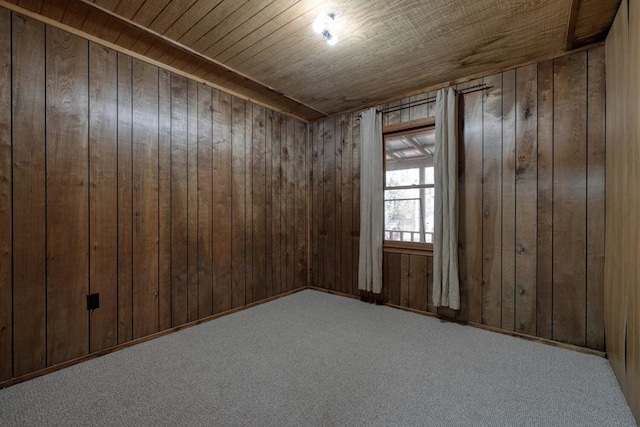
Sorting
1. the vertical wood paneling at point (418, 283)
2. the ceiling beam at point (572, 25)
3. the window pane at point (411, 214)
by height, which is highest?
the ceiling beam at point (572, 25)

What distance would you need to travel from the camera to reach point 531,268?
2.32 meters

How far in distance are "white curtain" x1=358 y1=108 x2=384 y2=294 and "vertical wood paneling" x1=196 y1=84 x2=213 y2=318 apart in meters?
1.57

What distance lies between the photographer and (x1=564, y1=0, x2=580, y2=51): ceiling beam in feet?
5.55

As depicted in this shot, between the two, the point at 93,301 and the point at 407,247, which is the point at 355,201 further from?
the point at 93,301

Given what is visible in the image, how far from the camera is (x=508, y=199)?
7.92 feet

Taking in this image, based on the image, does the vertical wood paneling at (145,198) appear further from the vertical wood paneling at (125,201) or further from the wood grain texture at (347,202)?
the wood grain texture at (347,202)

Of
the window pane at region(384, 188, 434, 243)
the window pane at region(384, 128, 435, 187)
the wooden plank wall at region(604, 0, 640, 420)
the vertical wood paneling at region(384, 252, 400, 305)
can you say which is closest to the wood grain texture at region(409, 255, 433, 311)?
the vertical wood paneling at region(384, 252, 400, 305)

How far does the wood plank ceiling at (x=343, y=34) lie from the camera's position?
172 centimetres

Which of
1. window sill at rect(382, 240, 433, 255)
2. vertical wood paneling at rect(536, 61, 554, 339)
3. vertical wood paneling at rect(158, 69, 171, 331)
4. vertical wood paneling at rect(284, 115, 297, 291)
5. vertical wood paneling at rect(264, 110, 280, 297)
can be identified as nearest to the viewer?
vertical wood paneling at rect(536, 61, 554, 339)

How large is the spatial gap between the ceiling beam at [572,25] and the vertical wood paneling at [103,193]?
9.86 feet

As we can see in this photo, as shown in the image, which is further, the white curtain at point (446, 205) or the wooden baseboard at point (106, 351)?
the white curtain at point (446, 205)

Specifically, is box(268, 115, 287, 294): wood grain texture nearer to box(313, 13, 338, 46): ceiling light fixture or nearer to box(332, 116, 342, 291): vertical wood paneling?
box(332, 116, 342, 291): vertical wood paneling

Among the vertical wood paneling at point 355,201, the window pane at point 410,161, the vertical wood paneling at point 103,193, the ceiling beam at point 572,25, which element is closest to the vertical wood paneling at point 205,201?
the vertical wood paneling at point 103,193

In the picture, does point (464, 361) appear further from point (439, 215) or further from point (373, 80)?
point (373, 80)
